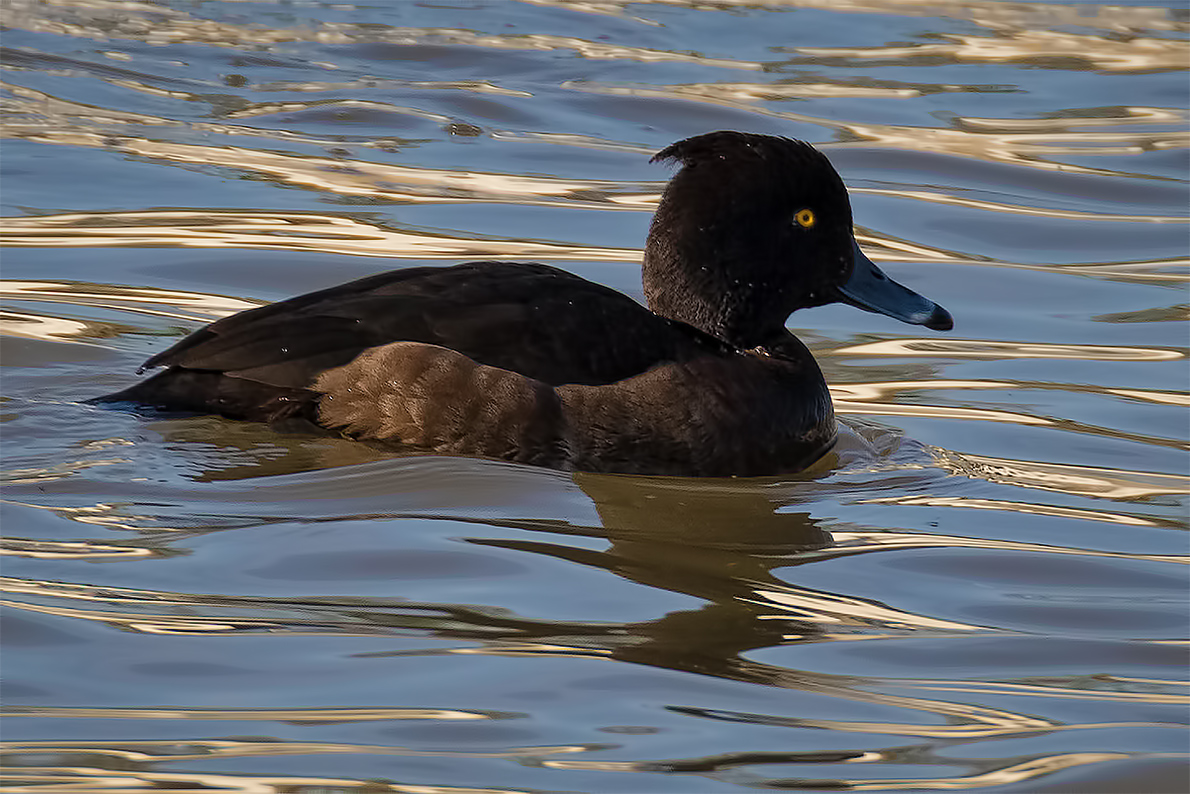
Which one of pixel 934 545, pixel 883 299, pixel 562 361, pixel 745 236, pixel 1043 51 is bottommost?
pixel 934 545

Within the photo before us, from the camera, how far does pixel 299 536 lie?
4.89 meters

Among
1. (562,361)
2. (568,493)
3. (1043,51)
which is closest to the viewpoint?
(568,493)

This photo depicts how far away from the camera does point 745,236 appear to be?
19.9ft

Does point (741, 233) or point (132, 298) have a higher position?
point (741, 233)

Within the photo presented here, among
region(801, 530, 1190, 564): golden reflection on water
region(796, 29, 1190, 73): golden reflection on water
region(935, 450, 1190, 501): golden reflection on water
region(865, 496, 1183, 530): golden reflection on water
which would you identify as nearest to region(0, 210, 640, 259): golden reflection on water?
region(935, 450, 1190, 501): golden reflection on water

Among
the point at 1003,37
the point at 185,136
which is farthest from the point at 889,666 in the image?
the point at 1003,37

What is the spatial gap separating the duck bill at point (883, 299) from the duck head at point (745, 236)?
0.09 meters

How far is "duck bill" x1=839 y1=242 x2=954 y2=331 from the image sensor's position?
6422mm

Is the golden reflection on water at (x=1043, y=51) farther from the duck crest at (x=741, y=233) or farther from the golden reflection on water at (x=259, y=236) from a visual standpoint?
the duck crest at (x=741, y=233)

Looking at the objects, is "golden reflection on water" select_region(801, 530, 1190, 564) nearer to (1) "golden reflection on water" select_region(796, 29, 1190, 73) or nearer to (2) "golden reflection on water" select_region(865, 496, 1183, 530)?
(2) "golden reflection on water" select_region(865, 496, 1183, 530)

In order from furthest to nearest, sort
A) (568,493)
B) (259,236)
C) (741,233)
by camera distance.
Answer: (259,236)
(741,233)
(568,493)

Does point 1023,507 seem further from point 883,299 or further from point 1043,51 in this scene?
point 1043,51

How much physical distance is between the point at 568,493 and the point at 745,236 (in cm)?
113

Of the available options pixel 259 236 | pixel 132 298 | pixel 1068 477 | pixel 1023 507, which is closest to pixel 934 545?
pixel 1023 507
